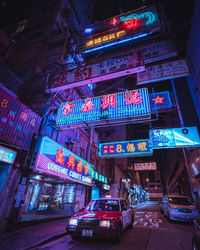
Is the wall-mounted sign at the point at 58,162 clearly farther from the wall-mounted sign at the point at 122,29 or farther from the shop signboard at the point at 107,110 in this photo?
the wall-mounted sign at the point at 122,29

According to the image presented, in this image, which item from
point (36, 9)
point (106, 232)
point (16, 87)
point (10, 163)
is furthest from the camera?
point (36, 9)

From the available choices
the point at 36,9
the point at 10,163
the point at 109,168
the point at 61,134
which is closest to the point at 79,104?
the point at 61,134

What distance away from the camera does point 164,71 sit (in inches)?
310

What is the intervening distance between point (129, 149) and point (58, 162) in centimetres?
705

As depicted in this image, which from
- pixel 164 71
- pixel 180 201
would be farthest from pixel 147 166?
pixel 164 71

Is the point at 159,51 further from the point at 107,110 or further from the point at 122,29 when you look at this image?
the point at 107,110

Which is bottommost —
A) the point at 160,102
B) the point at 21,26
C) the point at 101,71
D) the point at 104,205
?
the point at 104,205

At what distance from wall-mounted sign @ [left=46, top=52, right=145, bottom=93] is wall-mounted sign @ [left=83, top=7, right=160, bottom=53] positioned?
9.49 feet

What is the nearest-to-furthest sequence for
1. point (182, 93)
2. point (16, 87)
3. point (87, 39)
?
1. point (16, 87)
2. point (87, 39)
3. point (182, 93)

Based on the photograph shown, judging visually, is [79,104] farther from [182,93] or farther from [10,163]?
[182,93]

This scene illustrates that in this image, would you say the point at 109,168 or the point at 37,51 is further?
the point at 109,168

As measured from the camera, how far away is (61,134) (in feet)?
40.5

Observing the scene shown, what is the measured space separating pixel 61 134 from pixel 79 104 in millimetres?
3855

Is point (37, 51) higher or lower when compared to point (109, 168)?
higher
